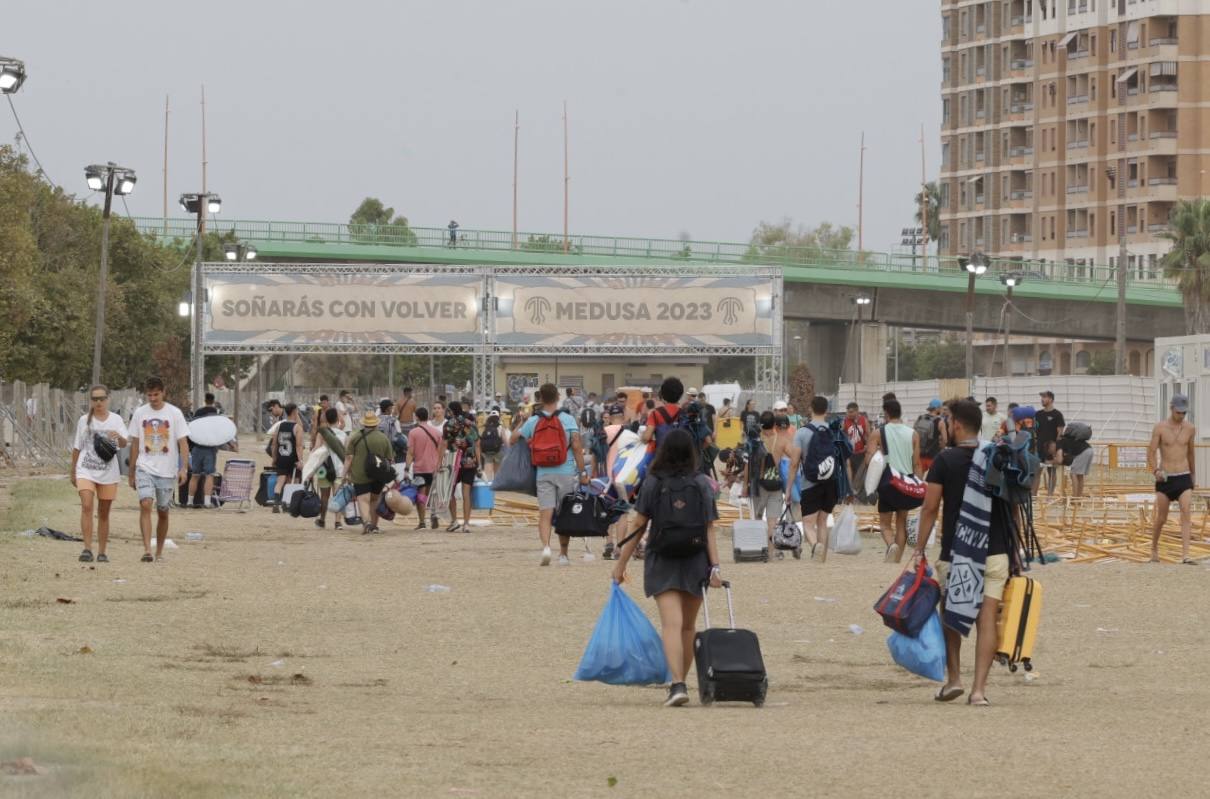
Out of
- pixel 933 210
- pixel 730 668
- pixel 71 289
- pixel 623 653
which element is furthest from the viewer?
pixel 933 210

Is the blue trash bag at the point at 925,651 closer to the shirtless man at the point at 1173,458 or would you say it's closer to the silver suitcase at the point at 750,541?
the shirtless man at the point at 1173,458

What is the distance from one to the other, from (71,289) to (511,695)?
47.9 metres

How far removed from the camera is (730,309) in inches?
1785

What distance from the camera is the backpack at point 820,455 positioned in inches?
795

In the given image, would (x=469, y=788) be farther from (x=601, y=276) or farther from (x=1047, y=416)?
(x=601, y=276)

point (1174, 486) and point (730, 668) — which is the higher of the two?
point (1174, 486)

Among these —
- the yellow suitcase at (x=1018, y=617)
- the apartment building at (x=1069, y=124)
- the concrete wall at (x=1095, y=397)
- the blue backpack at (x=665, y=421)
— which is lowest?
the yellow suitcase at (x=1018, y=617)

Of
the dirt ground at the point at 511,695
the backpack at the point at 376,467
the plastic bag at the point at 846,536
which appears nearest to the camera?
the dirt ground at the point at 511,695

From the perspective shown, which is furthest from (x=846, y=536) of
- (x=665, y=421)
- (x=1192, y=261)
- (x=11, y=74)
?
(x=1192, y=261)

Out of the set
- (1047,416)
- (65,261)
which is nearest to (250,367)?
(65,261)

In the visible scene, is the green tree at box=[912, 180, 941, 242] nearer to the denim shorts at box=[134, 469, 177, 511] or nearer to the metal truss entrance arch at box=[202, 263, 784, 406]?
the metal truss entrance arch at box=[202, 263, 784, 406]

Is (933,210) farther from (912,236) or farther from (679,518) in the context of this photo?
(679,518)

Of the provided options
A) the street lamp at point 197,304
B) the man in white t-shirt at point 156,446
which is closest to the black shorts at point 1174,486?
the man in white t-shirt at point 156,446

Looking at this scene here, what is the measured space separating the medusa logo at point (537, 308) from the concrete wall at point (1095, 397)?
10.7m
